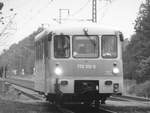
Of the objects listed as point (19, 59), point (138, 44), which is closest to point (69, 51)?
point (138, 44)

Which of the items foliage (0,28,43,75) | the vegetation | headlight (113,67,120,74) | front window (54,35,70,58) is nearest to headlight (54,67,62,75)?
front window (54,35,70,58)

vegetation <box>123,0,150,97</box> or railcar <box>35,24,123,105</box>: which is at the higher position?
vegetation <box>123,0,150,97</box>

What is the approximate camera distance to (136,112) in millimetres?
18141

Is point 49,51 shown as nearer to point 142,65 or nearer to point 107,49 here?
point 107,49

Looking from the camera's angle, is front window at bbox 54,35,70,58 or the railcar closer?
the railcar

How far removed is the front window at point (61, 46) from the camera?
18.4 metres

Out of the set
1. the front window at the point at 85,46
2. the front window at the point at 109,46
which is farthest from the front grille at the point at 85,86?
the front window at the point at 109,46

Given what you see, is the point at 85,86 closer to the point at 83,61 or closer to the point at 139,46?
the point at 83,61

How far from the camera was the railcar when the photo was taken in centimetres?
1808

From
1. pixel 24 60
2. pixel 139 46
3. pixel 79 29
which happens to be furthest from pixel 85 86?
pixel 24 60

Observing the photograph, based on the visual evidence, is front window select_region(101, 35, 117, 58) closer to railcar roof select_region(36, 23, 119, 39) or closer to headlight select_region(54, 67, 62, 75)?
railcar roof select_region(36, 23, 119, 39)

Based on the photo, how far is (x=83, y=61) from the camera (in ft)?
59.5

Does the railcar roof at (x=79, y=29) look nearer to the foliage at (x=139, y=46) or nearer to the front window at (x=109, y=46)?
the front window at (x=109, y=46)

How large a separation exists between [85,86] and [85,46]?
1.36 metres
